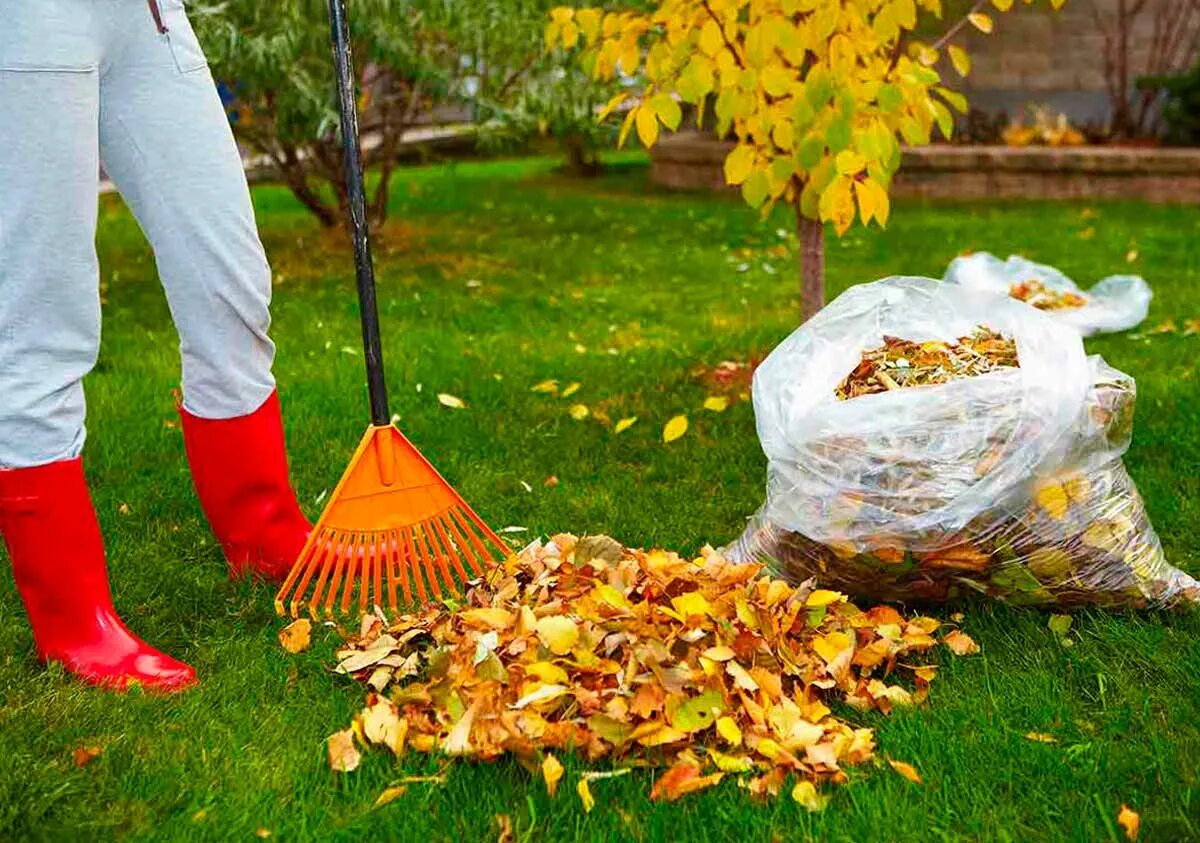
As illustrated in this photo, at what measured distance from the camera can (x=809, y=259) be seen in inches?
155

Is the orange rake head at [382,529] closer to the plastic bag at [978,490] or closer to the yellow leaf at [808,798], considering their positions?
the plastic bag at [978,490]

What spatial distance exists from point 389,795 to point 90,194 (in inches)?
42.5

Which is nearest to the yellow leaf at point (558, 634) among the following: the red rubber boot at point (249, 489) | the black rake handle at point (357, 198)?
the black rake handle at point (357, 198)

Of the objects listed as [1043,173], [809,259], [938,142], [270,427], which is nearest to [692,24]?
[809,259]

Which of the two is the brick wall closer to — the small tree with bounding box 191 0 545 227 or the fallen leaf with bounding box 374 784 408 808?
the small tree with bounding box 191 0 545 227

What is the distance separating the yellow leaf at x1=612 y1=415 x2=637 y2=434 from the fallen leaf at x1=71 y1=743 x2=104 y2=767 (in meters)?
1.85

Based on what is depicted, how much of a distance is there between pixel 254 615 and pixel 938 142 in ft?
25.9

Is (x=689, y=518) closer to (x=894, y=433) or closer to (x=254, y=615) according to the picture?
(x=894, y=433)

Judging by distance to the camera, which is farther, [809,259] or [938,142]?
[938,142]

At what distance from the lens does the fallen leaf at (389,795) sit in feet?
6.18

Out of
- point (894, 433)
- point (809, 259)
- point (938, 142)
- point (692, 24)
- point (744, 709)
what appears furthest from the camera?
point (938, 142)

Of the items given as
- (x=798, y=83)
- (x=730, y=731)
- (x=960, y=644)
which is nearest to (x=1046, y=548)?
(x=960, y=644)

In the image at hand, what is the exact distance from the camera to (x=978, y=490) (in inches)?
90.9

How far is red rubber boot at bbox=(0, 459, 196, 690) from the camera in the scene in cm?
220
